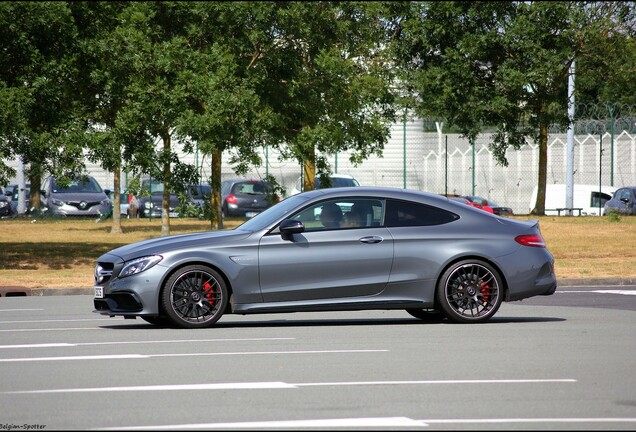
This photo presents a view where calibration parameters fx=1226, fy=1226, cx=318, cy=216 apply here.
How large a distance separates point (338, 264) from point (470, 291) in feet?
5.00

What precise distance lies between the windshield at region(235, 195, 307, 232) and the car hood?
0.21 m

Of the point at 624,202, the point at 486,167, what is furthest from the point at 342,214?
the point at 486,167

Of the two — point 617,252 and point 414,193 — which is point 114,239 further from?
point 414,193

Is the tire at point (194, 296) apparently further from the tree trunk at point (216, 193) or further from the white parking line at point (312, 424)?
the tree trunk at point (216, 193)

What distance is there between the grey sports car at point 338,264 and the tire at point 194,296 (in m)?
0.01

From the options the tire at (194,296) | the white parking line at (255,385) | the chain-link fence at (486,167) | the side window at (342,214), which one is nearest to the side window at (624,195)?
the chain-link fence at (486,167)

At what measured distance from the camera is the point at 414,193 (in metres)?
13.9

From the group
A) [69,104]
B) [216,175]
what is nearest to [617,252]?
[216,175]

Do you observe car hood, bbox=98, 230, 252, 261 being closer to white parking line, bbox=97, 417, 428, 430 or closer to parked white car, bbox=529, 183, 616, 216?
white parking line, bbox=97, 417, 428, 430

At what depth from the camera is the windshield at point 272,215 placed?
13.3 metres

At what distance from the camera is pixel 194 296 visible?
12945 mm

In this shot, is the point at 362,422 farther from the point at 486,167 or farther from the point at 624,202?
the point at 486,167

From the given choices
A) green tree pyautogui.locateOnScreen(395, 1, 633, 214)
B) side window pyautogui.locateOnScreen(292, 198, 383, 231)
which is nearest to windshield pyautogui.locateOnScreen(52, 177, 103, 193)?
green tree pyautogui.locateOnScreen(395, 1, 633, 214)

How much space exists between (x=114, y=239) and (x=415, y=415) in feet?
85.7
